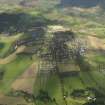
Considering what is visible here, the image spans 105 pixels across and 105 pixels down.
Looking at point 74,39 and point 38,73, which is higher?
point 74,39

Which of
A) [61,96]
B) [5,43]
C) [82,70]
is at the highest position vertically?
[5,43]

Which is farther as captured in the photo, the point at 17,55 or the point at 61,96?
the point at 17,55

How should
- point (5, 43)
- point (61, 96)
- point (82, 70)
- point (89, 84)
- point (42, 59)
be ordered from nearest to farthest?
point (61, 96)
point (89, 84)
point (82, 70)
point (42, 59)
point (5, 43)

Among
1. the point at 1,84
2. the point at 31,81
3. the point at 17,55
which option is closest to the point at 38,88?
the point at 31,81

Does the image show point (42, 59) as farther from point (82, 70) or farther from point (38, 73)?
point (82, 70)

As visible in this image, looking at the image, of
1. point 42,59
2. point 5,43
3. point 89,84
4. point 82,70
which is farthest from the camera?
point 5,43

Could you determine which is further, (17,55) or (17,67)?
(17,55)

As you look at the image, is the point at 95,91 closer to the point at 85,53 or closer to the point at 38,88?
the point at 38,88

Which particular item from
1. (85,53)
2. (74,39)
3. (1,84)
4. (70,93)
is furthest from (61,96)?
(74,39)

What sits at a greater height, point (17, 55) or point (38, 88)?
point (17, 55)
